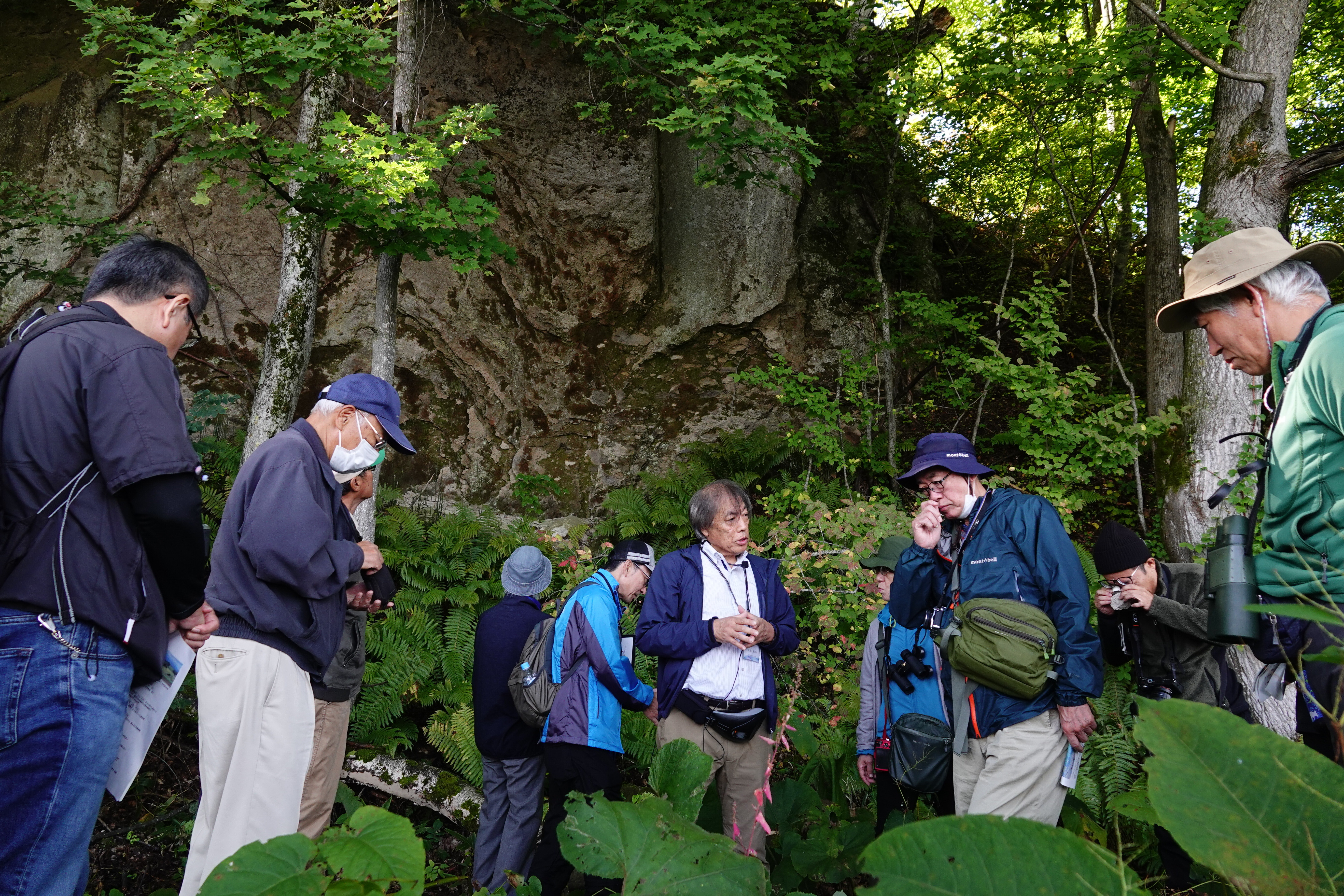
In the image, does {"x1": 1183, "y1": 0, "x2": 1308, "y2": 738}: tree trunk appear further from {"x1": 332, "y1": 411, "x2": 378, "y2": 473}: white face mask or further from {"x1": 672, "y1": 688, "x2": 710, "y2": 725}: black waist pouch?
{"x1": 332, "y1": 411, "x2": 378, "y2": 473}: white face mask

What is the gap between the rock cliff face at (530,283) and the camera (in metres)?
9.42

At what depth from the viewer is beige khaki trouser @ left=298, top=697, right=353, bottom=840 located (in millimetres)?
3791

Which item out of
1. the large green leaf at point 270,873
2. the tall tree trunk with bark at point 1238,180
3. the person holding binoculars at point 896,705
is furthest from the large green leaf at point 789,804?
the tall tree trunk with bark at point 1238,180

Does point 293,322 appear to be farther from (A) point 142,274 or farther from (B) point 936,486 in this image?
(B) point 936,486

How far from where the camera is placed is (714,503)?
4.20 m

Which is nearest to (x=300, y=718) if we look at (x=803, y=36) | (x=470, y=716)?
(x=470, y=716)

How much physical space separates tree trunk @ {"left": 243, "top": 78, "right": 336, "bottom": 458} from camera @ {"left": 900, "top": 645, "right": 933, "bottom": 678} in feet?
18.5

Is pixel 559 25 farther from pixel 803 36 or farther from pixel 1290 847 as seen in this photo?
pixel 1290 847

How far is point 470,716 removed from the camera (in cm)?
586

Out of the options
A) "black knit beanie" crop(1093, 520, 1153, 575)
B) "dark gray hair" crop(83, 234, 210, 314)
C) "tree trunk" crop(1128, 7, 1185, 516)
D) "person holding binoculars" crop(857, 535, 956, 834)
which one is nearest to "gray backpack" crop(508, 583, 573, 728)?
"person holding binoculars" crop(857, 535, 956, 834)

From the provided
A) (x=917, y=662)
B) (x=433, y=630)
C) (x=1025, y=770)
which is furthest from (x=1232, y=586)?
(x=433, y=630)

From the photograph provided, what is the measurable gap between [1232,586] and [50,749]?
3165 mm

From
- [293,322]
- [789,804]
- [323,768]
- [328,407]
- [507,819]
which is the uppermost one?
[293,322]

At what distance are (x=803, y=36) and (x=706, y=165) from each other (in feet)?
6.00
